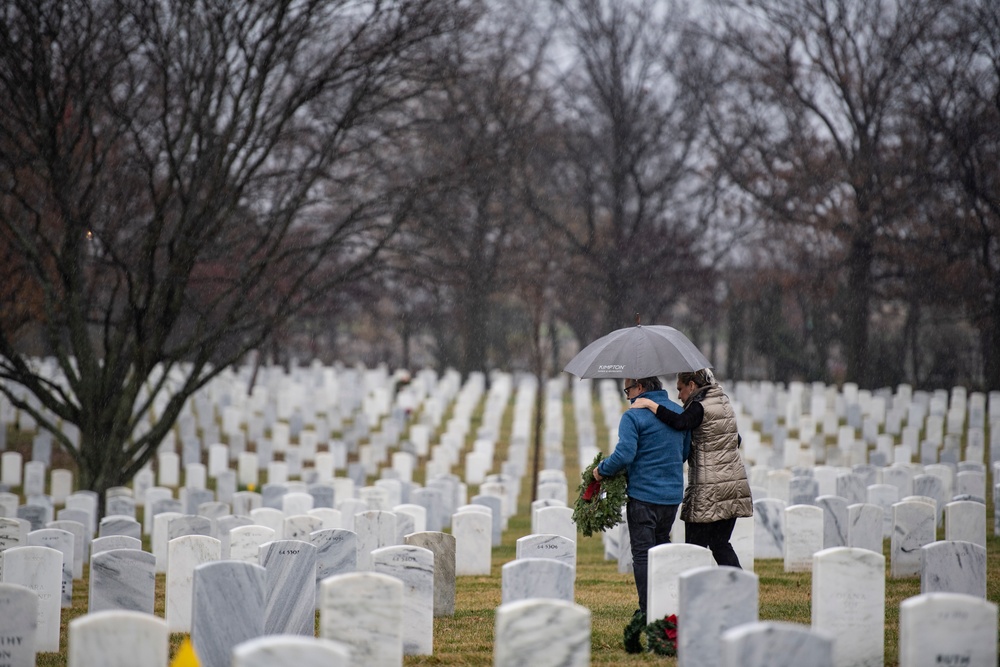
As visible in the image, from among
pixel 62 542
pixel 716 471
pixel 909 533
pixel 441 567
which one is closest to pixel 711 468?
pixel 716 471

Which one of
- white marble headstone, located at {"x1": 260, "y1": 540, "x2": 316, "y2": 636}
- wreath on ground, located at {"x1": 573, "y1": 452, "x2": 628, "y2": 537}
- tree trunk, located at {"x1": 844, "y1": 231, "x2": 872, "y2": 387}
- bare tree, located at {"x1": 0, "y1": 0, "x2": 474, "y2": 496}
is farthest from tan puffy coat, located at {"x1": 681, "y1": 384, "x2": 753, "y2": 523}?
tree trunk, located at {"x1": 844, "y1": 231, "x2": 872, "y2": 387}

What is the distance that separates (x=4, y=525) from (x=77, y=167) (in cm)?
743

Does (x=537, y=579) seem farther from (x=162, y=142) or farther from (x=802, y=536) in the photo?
(x=162, y=142)

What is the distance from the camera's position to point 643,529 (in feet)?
21.4

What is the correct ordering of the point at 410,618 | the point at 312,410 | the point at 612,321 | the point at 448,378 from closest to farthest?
1. the point at 410,618
2. the point at 312,410
3. the point at 448,378
4. the point at 612,321

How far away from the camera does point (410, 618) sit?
21.6ft

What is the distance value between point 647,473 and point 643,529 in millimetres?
364

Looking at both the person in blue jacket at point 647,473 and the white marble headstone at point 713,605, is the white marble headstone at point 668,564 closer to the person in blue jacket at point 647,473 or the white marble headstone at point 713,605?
the person in blue jacket at point 647,473

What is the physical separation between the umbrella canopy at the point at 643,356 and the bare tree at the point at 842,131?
19.7m

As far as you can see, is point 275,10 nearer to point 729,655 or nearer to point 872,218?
point 729,655

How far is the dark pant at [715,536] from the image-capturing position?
6703 millimetres

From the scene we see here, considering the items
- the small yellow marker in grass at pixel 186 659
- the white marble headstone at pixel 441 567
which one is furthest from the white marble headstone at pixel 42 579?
the white marble headstone at pixel 441 567

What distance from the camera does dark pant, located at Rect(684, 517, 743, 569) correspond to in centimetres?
670

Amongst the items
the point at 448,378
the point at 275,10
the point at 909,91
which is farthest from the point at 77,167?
the point at 909,91
